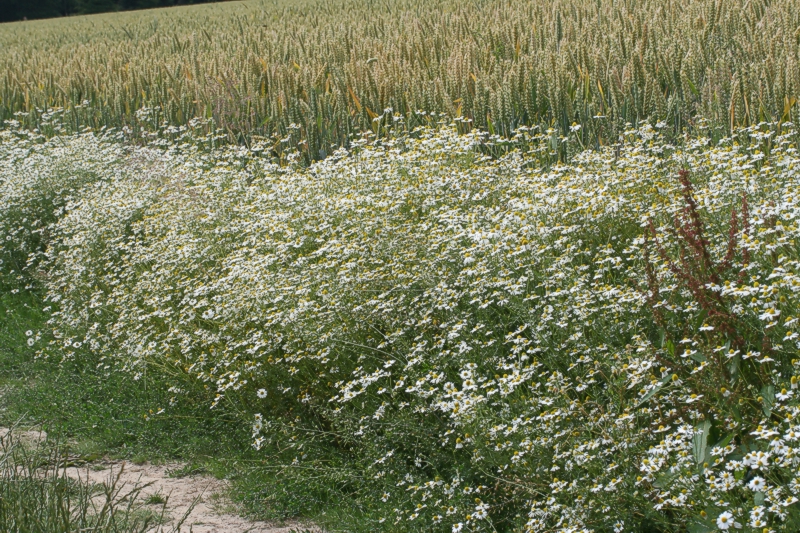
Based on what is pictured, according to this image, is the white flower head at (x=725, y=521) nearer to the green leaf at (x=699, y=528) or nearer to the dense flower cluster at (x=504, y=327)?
the dense flower cluster at (x=504, y=327)

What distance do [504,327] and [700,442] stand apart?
1341mm

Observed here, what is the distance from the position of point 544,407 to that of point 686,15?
16.9ft

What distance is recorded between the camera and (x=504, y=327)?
3.76 metres

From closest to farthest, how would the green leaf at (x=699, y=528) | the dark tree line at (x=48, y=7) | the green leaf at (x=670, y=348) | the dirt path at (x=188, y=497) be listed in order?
the green leaf at (x=699, y=528)
the green leaf at (x=670, y=348)
the dirt path at (x=188, y=497)
the dark tree line at (x=48, y=7)

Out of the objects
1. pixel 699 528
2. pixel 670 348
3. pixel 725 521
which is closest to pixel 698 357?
pixel 670 348

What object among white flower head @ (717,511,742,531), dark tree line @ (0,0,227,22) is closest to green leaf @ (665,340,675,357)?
white flower head @ (717,511,742,531)

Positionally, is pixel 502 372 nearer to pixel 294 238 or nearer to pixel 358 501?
pixel 358 501

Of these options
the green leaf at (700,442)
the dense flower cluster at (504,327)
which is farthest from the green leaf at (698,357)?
the green leaf at (700,442)

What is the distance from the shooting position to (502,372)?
3.51m

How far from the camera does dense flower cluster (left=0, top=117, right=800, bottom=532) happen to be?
2.66 m

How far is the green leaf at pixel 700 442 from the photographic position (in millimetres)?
2498

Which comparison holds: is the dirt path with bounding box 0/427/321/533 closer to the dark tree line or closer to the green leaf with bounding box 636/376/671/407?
the green leaf with bounding box 636/376/671/407

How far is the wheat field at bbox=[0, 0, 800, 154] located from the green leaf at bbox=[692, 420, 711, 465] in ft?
9.91

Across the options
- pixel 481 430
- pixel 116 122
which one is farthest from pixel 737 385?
pixel 116 122
